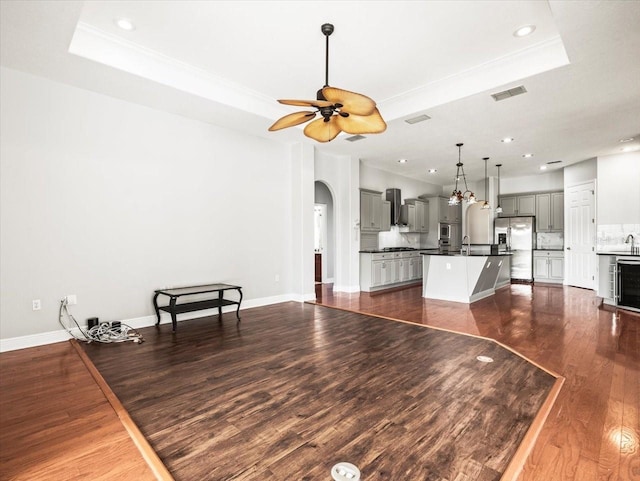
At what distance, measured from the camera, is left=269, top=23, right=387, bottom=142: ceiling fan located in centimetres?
259

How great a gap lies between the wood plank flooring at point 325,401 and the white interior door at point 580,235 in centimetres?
592

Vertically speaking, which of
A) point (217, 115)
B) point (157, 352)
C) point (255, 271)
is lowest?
point (157, 352)

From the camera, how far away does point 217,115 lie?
4.98 m

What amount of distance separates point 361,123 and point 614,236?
716 cm

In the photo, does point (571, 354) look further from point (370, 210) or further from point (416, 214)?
point (416, 214)

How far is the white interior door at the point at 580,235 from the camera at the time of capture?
25.4 ft

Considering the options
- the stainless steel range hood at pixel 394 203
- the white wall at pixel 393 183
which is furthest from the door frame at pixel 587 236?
the stainless steel range hood at pixel 394 203

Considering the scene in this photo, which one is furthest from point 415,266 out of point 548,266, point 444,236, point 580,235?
point 580,235

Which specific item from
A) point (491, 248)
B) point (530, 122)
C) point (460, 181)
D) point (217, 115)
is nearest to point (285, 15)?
point (217, 115)

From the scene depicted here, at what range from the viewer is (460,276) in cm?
646

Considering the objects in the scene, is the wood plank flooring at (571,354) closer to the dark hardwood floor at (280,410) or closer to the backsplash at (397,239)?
the dark hardwood floor at (280,410)

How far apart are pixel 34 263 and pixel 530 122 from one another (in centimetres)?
724

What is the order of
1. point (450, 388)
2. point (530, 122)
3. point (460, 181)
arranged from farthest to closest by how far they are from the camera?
point (460, 181) → point (530, 122) → point (450, 388)

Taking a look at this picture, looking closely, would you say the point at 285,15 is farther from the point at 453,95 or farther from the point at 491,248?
the point at 491,248
